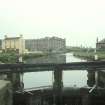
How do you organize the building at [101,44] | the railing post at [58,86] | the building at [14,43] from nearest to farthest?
1. the railing post at [58,86]
2. the building at [101,44]
3. the building at [14,43]

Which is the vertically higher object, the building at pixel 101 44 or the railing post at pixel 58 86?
the building at pixel 101 44

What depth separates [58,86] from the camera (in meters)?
27.6

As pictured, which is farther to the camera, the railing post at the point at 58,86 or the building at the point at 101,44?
the building at the point at 101,44

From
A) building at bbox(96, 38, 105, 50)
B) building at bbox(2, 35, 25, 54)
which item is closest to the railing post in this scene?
building at bbox(96, 38, 105, 50)

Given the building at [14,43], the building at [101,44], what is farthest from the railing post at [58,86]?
the building at [14,43]

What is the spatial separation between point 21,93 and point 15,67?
3.22 meters

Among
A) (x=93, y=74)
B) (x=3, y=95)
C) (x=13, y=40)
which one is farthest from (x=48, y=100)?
(x=13, y=40)

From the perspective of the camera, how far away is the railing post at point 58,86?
87.2ft

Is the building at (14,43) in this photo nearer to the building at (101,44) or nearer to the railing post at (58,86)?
the building at (101,44)

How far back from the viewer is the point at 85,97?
26375 mm

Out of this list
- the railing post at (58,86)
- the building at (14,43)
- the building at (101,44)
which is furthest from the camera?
the building at (14,43)

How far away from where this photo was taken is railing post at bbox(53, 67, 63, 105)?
26583mm

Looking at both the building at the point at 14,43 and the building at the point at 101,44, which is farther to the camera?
the building at the point at 14,43

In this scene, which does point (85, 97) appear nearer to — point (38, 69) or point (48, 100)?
point (48, 100)
